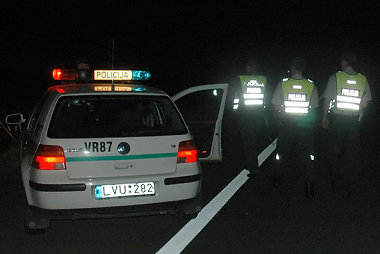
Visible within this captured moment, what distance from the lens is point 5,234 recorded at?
587 centimetres

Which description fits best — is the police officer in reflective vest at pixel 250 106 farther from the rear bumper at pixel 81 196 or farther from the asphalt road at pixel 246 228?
the rear bumper at pixel 81 196

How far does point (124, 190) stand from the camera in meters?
5.51

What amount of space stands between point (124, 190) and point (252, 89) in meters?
3.69

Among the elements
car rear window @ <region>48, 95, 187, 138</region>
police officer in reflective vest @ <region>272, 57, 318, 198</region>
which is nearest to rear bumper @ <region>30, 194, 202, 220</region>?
car rear window @ <region>48, 95, 187, 138</region>

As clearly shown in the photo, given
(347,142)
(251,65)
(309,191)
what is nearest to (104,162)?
(309,191)

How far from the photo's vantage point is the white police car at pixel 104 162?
5.40 m

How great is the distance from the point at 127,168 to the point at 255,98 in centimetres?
360

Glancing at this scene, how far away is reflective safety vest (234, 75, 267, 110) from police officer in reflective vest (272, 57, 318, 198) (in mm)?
838

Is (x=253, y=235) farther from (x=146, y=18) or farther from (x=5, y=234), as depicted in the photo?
(x=146, y=18)

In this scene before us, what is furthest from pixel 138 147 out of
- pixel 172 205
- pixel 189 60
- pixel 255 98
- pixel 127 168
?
pixel 189 60

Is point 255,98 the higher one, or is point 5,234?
point 255,98

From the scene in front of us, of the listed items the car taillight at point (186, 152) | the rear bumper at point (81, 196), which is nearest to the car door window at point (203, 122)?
the car taillight at point (186, 152)

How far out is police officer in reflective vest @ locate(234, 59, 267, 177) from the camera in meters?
8.72

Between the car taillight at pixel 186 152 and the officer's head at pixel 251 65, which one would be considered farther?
the officer's head at pixel 251 65
